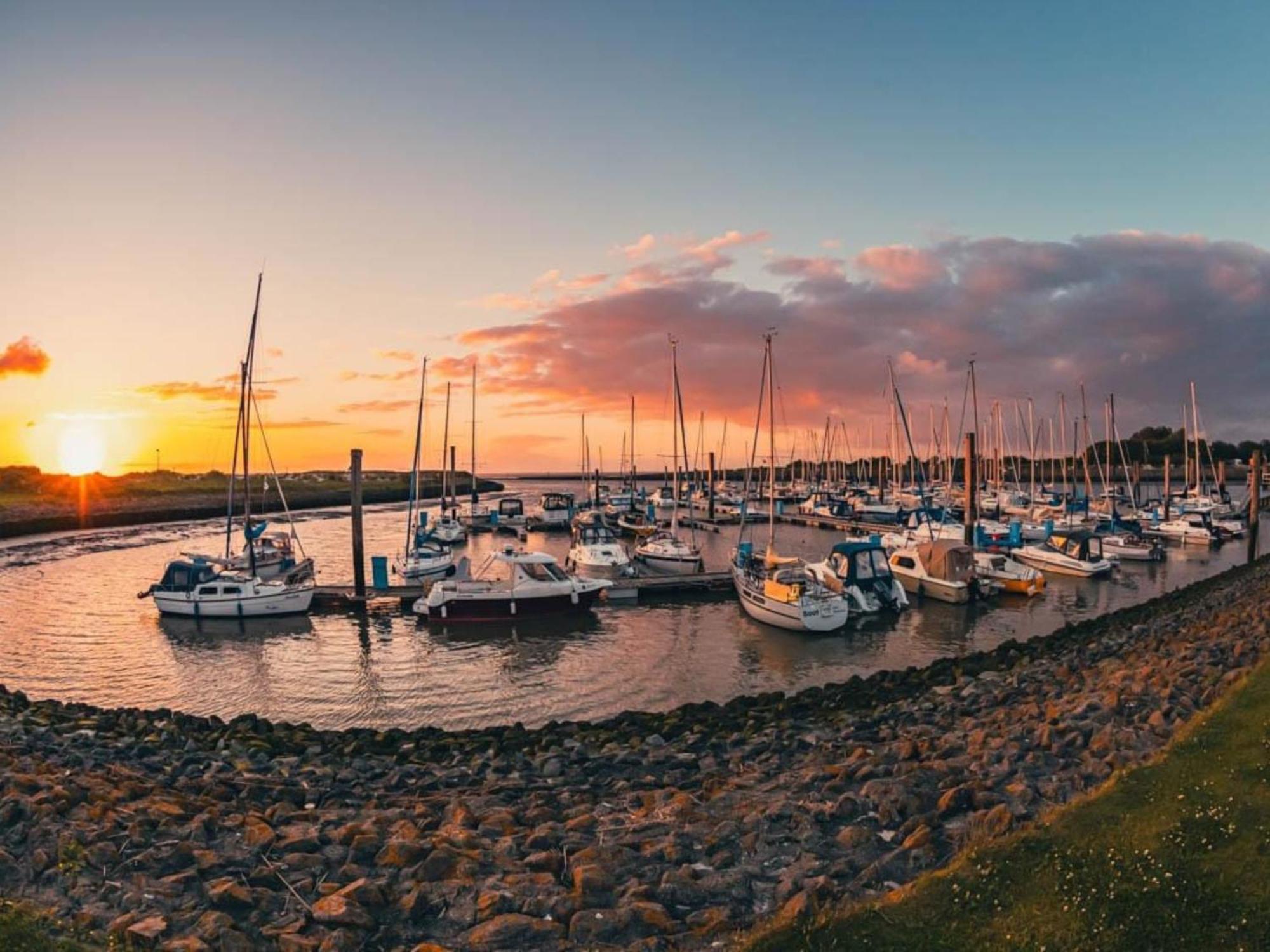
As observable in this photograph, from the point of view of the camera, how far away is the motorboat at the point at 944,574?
39.2m

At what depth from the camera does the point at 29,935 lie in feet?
28.0

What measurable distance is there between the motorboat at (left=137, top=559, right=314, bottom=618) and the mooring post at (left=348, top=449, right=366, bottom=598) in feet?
8.52

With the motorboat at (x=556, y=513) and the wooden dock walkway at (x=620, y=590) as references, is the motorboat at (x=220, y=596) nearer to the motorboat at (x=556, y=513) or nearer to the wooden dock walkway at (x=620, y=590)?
the wooden dock walkway at (x=620, y=590)

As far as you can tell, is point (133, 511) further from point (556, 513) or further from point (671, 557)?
point (671, 557)

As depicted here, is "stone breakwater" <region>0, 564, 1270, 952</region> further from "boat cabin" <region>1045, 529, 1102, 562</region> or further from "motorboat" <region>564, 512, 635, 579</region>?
"boat cabin" <region>1045, 529, 1102, 562</region>

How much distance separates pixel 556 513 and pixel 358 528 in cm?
4933

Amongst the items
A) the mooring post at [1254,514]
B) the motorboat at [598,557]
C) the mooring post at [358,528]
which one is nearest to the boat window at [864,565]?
the motorboat at [598,557]

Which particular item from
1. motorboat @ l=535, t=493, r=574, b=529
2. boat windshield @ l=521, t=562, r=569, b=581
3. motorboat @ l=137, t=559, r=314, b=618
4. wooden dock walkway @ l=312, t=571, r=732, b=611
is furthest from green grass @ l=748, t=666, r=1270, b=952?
motorboat @ l=535, t=493, r=574, b=529

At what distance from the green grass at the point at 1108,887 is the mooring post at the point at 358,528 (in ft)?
114

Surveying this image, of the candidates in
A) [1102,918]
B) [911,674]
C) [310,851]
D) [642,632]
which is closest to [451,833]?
[310,851]

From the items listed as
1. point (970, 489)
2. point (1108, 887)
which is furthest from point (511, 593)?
point (970, 489)

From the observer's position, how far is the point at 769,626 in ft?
114

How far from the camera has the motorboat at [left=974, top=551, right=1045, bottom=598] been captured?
135 ft

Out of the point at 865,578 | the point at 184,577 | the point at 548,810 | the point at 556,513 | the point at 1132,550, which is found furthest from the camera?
the point at 556,513
